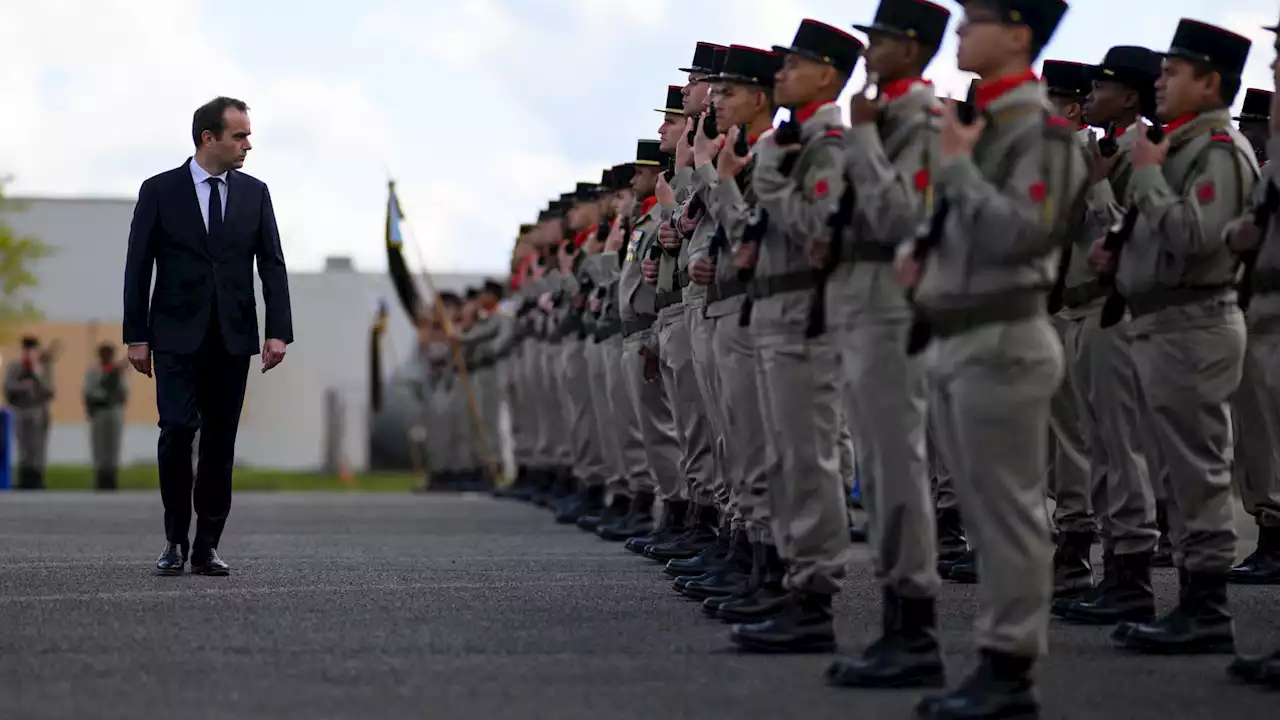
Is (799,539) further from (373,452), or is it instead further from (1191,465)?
(373,452)

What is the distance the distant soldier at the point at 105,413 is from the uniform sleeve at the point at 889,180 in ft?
81.6

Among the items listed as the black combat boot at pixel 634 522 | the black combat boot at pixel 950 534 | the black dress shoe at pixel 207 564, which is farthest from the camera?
the black combat boot at pixel 634 522

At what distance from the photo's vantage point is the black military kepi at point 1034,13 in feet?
21.2

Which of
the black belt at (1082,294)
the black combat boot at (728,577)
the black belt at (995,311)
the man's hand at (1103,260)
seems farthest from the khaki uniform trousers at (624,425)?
the black belt at (995,311)

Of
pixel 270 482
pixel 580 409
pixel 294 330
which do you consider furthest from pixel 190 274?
pixel 294 330

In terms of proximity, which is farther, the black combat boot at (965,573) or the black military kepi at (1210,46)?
the black combat boot at (965,573)

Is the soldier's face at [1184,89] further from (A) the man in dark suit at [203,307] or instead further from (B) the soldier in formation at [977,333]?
(A) the man in dark suit at [203,307]

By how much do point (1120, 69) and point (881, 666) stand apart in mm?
3928

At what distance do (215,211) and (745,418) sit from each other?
331 cm

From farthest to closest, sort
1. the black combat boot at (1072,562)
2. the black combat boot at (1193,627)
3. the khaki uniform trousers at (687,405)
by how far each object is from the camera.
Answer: the khaki uniform trousers at (687,405), the black combat boot at (1072,562), the black combat boot at (1193,627)

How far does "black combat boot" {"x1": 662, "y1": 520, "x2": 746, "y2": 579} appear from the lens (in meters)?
10.9

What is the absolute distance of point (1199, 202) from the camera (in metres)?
8.09

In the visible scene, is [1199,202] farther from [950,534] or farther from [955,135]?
[950,534]

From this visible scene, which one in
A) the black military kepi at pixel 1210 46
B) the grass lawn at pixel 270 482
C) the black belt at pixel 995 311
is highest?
the black military kepi at pixel 1210 46
